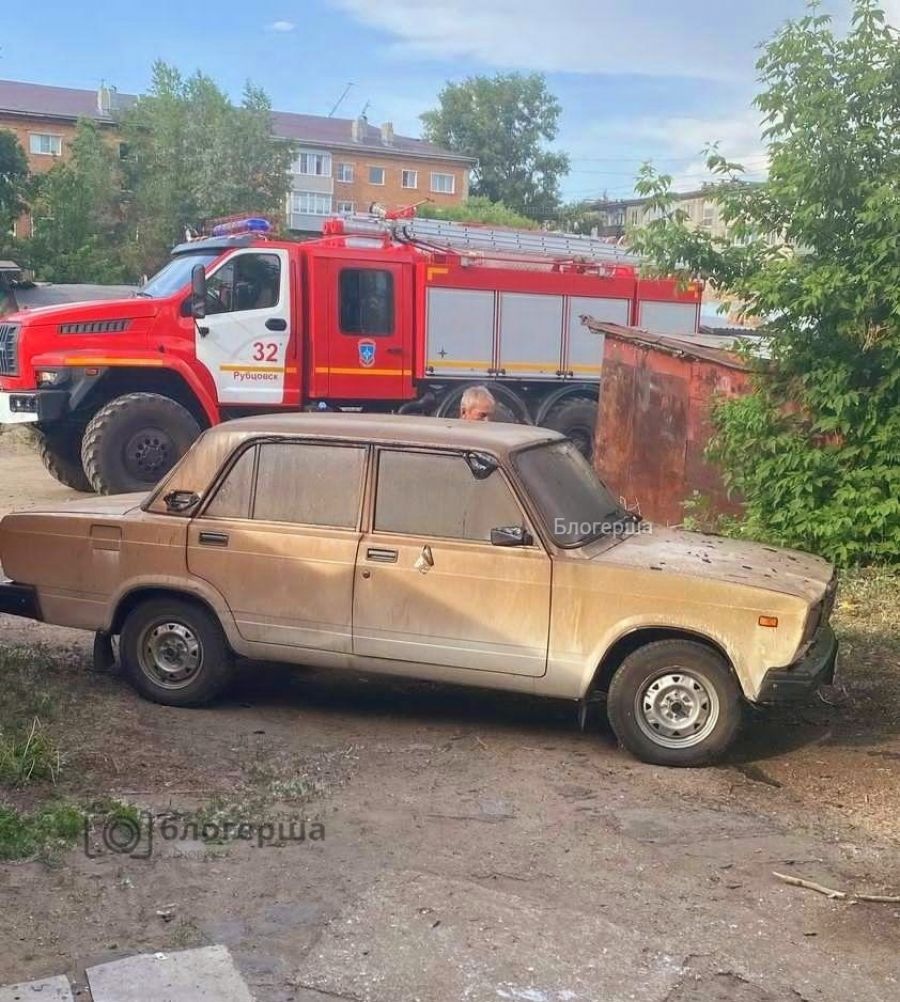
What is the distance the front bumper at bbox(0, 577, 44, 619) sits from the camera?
6.07 meters

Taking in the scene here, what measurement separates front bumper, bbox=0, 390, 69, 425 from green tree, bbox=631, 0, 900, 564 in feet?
20.1

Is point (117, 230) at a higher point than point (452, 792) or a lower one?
higher

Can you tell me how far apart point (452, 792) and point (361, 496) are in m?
1.56

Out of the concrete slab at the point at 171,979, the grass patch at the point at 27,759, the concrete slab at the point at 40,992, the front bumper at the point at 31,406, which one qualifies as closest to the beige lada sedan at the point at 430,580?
the grass patch at the point at 27,759

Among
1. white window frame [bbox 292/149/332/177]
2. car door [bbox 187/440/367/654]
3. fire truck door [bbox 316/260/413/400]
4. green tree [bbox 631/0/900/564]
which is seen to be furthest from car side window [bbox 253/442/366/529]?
white window frame [bbox 292/149/332/177]

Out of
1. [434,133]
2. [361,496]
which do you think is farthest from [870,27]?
[434,133]

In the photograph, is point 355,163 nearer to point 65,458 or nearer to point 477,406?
point 65,458

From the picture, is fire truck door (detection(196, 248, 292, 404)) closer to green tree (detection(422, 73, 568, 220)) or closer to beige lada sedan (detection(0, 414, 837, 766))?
beige lada sedan (detection(0, 414, 837, 766))

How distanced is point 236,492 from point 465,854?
2.42 m

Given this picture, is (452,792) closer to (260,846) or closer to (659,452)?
(260,846)

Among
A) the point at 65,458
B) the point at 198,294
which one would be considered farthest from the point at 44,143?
the point at 198,294

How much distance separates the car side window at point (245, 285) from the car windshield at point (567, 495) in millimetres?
6774

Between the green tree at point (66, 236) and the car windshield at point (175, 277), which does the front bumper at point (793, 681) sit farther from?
the green tree at point (66, 236)

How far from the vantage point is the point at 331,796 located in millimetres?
4664
